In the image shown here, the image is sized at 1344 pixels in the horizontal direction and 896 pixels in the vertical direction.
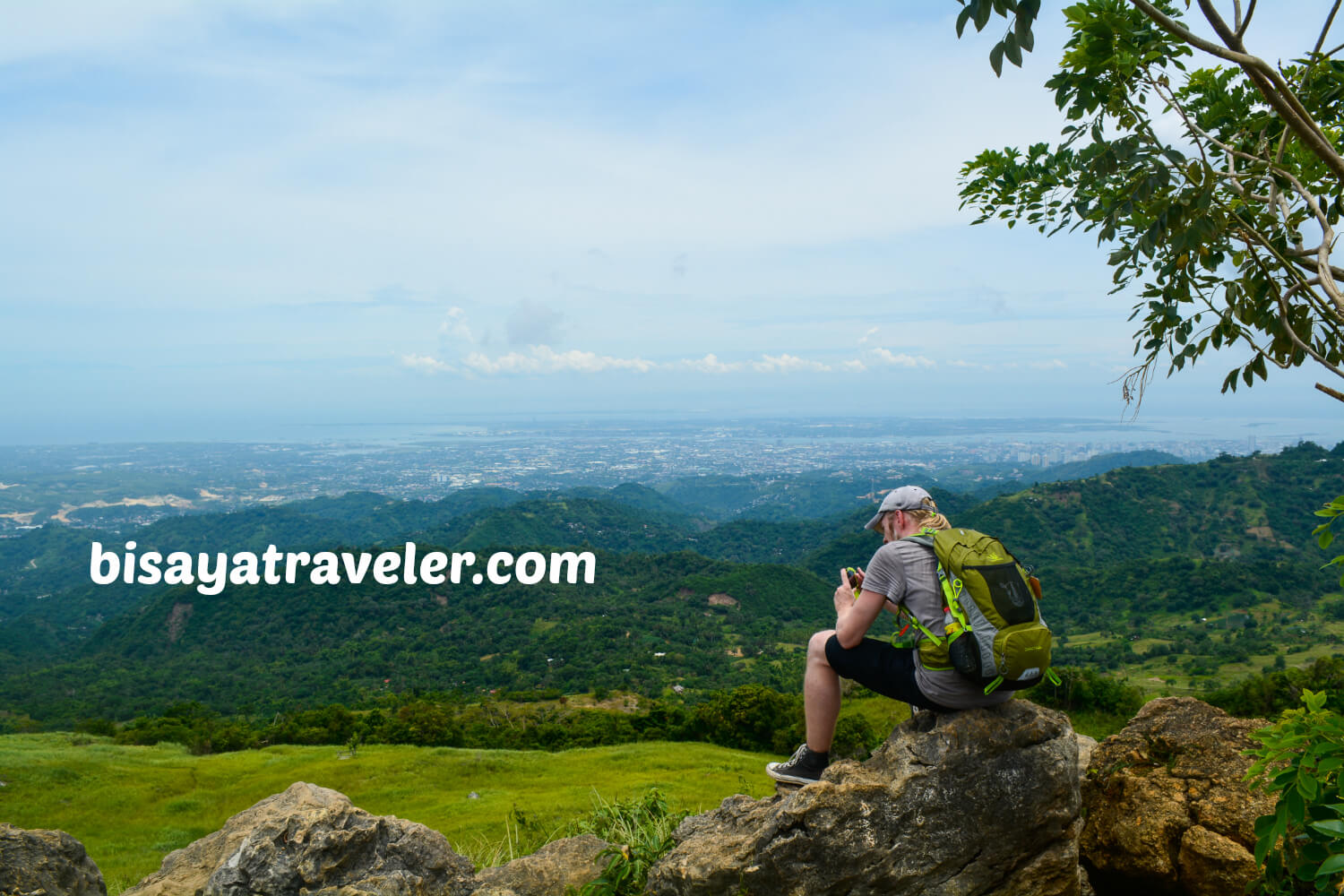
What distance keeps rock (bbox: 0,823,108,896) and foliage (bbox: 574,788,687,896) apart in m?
4.38

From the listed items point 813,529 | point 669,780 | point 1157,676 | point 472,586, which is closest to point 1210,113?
point 669,780

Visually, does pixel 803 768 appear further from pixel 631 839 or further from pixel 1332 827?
pixel 1332 827

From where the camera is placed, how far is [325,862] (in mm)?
5672

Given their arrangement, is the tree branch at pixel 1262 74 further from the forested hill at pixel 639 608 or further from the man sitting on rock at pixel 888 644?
the forested hill at pixel 639 608

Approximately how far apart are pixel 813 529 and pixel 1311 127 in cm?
13547

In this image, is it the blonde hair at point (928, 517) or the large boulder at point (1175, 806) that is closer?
the blonde hair at point (928, 517)

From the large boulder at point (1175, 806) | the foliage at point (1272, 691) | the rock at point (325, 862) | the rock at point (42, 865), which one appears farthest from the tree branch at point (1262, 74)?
the foliage at point (1272, 691)

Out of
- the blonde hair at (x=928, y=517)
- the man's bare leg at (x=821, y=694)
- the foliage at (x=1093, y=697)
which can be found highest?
the blonde hair at (x=928, y=517)

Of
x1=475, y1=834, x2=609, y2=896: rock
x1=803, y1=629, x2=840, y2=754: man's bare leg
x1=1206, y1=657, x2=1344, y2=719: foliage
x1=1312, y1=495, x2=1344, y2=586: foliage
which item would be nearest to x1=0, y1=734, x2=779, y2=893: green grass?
x1=475, y1=834, x2=609, y2=896: rock

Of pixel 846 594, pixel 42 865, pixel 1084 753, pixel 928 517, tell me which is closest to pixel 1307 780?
pixel 928 517

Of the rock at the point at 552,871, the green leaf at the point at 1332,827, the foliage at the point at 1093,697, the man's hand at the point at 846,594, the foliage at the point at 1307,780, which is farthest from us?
the foliage at the point at 1093,697

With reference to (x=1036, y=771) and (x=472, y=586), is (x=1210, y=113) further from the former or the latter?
(x=472, y=586)

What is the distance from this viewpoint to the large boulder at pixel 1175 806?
4.91m

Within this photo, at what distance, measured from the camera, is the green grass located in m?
16.9
